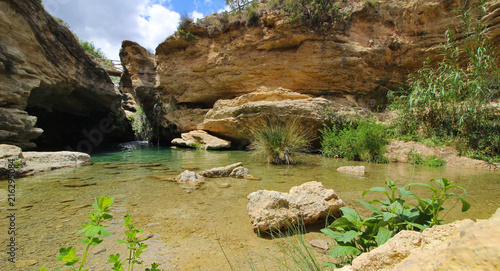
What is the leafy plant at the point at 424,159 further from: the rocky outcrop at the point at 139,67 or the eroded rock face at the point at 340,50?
the rocky outcrop at the point at 139,67

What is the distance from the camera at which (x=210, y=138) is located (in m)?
11.7

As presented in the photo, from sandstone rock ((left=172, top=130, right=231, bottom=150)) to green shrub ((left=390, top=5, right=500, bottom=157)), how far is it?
7.56 meters

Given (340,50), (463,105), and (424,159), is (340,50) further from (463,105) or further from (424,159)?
(424,159)

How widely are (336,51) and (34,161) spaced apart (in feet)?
38.1

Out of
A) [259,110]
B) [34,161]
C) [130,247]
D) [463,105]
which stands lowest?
[34,161]

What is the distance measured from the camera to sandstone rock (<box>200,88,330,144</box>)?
9.01m

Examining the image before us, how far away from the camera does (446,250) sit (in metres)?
0.51

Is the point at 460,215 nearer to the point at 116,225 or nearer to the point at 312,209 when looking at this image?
the point at 312,209

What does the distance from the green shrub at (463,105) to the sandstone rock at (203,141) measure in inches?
298

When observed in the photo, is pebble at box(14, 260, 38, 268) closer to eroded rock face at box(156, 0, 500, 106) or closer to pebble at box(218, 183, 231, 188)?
pebble at box(218, 183, 231, 188)

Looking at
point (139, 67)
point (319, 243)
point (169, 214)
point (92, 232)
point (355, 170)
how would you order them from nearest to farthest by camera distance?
point (92, 232) < point (319, 243) < point (169, 214) < point (355, 170) < point (139, 67)

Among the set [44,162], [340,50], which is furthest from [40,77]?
[340,50]

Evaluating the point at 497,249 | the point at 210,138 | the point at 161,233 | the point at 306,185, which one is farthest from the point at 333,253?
the point at 210,138

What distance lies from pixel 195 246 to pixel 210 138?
1019cm
